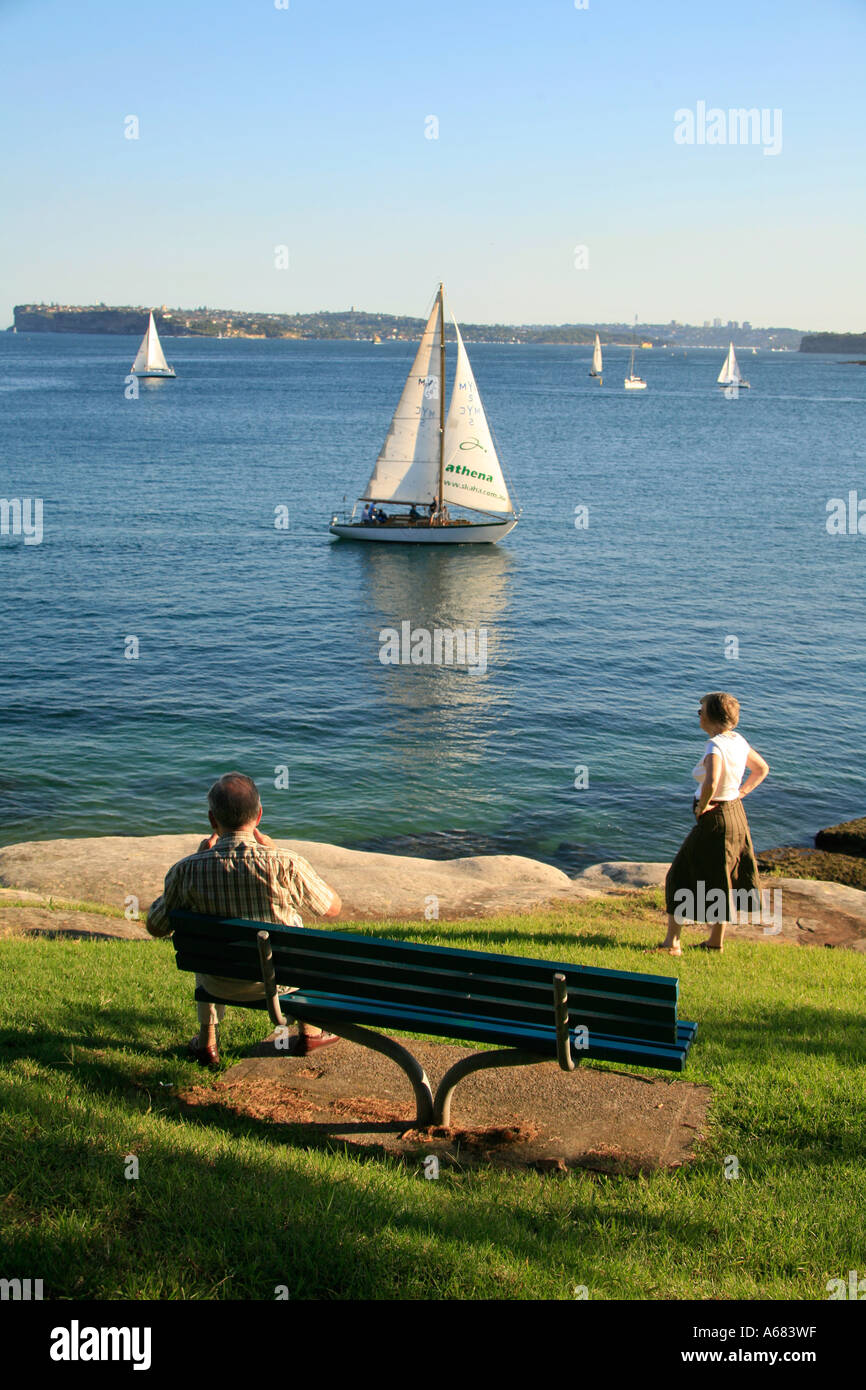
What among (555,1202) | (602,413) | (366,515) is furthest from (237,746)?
(602,413)

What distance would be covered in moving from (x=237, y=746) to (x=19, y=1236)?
59.6 ft

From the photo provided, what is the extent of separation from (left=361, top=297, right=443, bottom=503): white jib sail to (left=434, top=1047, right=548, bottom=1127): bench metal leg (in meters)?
39.2

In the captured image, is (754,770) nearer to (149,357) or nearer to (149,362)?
(149,357)

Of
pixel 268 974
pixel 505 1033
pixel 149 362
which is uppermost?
pixel 149 362

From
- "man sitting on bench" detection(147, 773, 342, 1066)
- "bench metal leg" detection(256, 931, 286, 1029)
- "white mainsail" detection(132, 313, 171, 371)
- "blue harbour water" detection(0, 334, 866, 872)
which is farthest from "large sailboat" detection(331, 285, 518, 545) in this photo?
"white mainsail" detection(132, 313, 171, 371)

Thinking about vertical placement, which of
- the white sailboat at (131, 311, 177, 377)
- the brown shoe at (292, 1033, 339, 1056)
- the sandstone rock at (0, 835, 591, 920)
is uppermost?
the white sailboat at (131, 311, 177, 377)

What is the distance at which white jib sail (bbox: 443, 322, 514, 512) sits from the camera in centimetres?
4284

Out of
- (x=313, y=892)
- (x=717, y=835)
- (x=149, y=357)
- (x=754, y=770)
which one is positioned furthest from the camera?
(x=149, y=357)

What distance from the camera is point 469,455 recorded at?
1709 inches

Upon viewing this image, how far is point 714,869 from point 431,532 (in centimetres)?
3673

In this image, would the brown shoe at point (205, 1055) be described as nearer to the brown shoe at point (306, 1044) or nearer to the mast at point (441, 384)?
the brown shoe at point (306, 1044)

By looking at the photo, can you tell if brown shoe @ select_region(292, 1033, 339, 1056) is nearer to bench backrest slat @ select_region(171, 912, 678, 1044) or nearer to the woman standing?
bench backrest slat @ select_region(171, 912, 678, 1044)

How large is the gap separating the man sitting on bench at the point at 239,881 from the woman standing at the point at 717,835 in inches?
135

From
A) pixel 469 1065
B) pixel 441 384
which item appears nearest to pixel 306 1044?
pixel 469 1065
